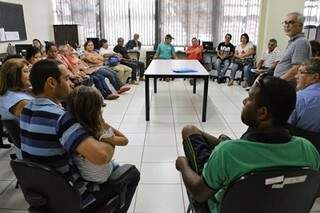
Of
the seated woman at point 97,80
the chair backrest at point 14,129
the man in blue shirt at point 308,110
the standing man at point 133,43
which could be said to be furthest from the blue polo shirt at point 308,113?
the standing man at point 133,43

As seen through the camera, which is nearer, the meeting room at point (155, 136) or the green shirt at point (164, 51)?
the meeting room at point (155, 136)

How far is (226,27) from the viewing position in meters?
8.02

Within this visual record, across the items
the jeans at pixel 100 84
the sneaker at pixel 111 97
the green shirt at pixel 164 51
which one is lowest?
the sneaker at pixel 111 97

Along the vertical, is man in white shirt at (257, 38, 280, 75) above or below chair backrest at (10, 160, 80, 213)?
above

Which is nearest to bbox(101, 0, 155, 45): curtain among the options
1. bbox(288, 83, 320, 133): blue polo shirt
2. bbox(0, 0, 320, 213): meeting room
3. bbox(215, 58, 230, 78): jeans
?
bbox(0, 0, 320, 213): meeting room

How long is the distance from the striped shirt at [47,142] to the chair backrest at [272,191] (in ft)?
2.43

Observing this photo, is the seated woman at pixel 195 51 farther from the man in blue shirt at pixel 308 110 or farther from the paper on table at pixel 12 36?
the man in blue shirt at pixel 308 110

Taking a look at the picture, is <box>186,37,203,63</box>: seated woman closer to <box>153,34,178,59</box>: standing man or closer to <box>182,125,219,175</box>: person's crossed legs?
<box>153,34,178,59</box>: standing man

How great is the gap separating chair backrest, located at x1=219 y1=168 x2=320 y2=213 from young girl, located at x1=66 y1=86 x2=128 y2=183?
656 millimetres

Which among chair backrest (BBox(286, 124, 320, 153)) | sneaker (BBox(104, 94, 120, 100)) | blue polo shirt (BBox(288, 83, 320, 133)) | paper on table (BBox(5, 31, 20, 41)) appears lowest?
sneaker (BBox(104, 94, 120, 100))

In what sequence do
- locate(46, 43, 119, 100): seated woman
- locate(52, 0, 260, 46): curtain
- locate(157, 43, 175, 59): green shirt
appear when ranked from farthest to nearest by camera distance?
locate(52, 0, 260, 46): curtain < locate(157, 43, 175, 59): green shirt < locate(46, 43, 119, 100): seated woman

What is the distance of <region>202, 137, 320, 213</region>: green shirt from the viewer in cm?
107

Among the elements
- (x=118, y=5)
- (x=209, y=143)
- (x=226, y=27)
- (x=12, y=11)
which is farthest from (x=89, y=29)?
(x=209, y=143)

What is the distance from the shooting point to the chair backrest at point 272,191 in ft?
3.26
